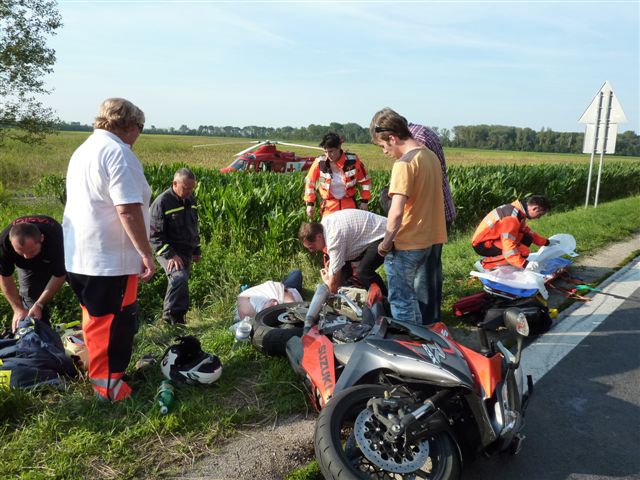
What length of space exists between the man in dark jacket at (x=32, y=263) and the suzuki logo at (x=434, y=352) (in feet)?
10.7

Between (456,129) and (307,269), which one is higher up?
(456,129)

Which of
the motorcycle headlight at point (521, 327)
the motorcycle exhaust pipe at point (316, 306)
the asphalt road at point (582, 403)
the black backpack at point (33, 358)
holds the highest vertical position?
the motorcycle headlight at point (521, 327)

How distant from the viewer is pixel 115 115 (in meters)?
3.32

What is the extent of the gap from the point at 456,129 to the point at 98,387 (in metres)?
90.3

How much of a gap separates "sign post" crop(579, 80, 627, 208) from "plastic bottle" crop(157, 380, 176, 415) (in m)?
13.4

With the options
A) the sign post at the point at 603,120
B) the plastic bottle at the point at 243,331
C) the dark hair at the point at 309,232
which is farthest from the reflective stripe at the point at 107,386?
the sign post at the point at 603,120

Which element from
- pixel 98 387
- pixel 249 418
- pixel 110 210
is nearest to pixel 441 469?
pixel 249 418

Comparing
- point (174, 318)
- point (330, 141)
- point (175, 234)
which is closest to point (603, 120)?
point (330, 141)

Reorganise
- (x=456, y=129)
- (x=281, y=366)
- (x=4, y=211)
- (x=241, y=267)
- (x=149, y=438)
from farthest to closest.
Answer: (x=456, y=129) < (x=4, y=211) < (x=241, y=267) < (x=281, y=366) < (x=149, y=438)

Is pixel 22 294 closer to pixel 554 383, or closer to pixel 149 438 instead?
pixel 149 438

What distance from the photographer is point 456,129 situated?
87.5 m

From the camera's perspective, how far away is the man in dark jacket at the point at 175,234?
5.36 metres

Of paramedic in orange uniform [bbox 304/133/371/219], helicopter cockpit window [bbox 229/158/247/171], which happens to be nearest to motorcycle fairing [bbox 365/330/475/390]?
paramedic in orange uniform [bbox 304/133/371/219]

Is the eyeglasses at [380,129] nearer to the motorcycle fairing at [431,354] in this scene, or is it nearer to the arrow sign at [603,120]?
the motorcycle fairing at [431,354]
